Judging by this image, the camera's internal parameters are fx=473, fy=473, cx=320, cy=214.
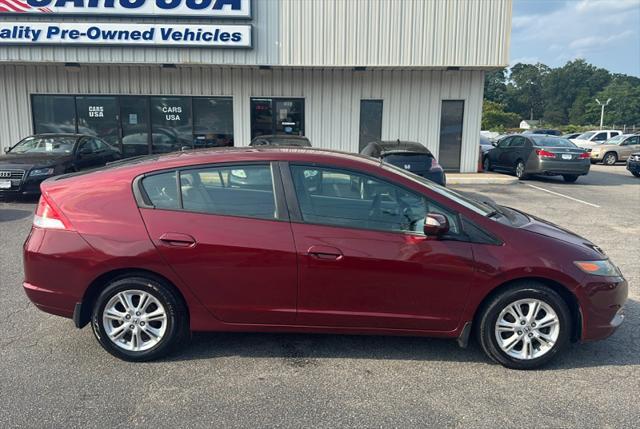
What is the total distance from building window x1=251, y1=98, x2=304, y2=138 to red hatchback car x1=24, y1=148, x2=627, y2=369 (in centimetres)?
1141

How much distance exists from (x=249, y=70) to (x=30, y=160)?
6891 millimetres

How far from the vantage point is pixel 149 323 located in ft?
11.4

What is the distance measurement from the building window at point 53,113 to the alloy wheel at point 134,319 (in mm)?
13035

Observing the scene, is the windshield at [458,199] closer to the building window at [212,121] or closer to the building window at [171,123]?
the building window at [212,121]

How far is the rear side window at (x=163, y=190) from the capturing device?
3434 millimetres

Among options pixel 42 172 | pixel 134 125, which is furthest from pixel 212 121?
pixel 42 172

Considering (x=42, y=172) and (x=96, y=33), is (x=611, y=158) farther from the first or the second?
(x=42, y=172)

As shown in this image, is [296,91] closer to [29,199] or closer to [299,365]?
[29,199]

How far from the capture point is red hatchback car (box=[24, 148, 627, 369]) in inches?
131

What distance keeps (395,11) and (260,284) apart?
11586mm

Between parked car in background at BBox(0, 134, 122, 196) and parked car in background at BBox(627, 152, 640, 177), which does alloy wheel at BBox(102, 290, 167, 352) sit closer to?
parked car in background at BBox(0, 134, 122, 196)

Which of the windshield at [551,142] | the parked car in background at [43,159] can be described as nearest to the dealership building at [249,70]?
the windshield at [551,142]

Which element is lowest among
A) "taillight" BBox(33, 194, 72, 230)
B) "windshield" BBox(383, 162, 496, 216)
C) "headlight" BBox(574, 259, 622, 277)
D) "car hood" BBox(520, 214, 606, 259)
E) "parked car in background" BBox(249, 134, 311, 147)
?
"headlight" BBox(574, 259, 622, 277)

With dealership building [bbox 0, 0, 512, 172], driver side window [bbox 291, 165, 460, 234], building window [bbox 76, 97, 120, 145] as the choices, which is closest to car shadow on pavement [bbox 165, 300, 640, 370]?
driver side window [bbox 291, 165, 460, 234]
